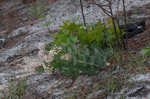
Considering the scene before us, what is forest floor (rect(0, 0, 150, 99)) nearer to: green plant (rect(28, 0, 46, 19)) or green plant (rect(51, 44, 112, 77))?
green plant (rect(51, 44, 112, 77))

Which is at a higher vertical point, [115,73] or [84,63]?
[84,63]

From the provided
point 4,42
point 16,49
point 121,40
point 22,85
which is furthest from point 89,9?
point 22,85

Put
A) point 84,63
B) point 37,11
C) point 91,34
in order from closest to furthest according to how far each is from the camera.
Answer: point 84,63, point 91,34, point 37,11

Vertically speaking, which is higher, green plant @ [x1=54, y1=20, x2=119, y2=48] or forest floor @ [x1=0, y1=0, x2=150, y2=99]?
green plant @ [x1=54, y1=20, x2=119, y2=48]

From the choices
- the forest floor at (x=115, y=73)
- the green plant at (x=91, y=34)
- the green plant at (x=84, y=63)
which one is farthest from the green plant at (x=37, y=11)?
the green plant at (x=84, y=63)

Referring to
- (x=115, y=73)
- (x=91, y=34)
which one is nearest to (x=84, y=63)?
(x=115, y=73)

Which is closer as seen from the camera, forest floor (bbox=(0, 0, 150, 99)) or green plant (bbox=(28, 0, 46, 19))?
forest floor (bbox=(0, 0, 150, 99))

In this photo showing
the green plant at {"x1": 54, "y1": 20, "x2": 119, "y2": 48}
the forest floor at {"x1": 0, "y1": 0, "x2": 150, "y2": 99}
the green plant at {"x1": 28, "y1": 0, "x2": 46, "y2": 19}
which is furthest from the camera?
the green plant at {"x1": 28, "y1": 0, "x2": 46, "y2": 19}

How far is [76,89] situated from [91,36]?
657 millimetres

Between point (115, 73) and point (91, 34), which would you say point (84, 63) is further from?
point (91, 34)

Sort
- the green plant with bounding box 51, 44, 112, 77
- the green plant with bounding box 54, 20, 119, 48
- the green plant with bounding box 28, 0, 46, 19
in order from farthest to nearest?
the green plant with bounding box 28, 0, 46, 19 → the green plant with bounding box 54, 20, 119, 48 → the green plant with bounding box 51, 44, 112, 77

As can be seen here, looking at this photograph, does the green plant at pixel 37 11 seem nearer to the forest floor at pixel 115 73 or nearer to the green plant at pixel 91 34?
the forest floor at pixel 115 73

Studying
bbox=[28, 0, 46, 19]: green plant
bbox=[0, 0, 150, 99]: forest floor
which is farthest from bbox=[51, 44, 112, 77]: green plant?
bbox=[28, 0, 46, 19]: green plant

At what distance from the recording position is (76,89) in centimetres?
295
